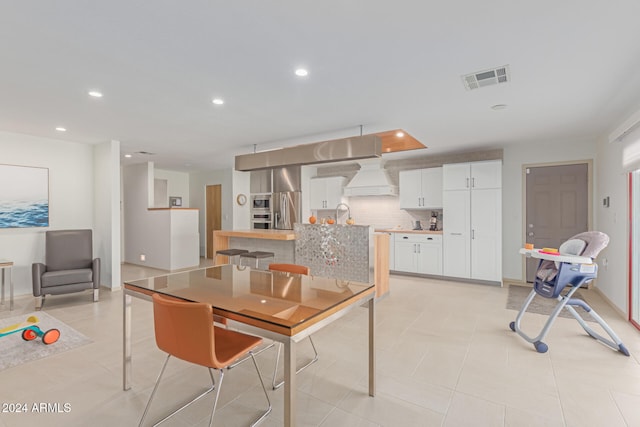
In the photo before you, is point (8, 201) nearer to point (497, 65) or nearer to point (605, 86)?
point (497, 65)

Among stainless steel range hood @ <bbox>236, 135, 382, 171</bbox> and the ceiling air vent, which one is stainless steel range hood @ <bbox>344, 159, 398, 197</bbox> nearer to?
stainless steel range hood @ <bbox>236, 135, 382, 171</bbox>

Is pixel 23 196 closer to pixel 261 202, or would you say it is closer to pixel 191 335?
pixel 261 202

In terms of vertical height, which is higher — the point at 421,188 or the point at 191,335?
the point at 421,188

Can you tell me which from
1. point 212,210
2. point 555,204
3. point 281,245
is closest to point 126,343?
point 281,245

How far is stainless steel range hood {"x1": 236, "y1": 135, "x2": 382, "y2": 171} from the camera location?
162 inches

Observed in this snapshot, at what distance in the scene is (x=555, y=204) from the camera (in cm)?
530

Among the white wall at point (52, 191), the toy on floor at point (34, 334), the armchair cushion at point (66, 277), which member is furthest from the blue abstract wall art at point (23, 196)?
the toy on floor at point (34, 334)

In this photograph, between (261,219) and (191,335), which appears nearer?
(191,335)

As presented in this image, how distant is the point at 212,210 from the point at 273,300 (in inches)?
295

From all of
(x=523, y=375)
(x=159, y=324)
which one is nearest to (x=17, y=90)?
(x=159, y=324)

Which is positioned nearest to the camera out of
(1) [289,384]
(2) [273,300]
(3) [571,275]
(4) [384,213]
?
(1) [289,384]

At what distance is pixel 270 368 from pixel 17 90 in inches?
136

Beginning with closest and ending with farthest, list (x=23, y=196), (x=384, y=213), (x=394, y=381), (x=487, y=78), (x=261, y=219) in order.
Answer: (x=394, y=381) → (x=487, y=78) → (x=23, y=196) → (x=384, y=213) → (x=261, y=219)

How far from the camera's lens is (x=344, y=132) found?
4539 mm
